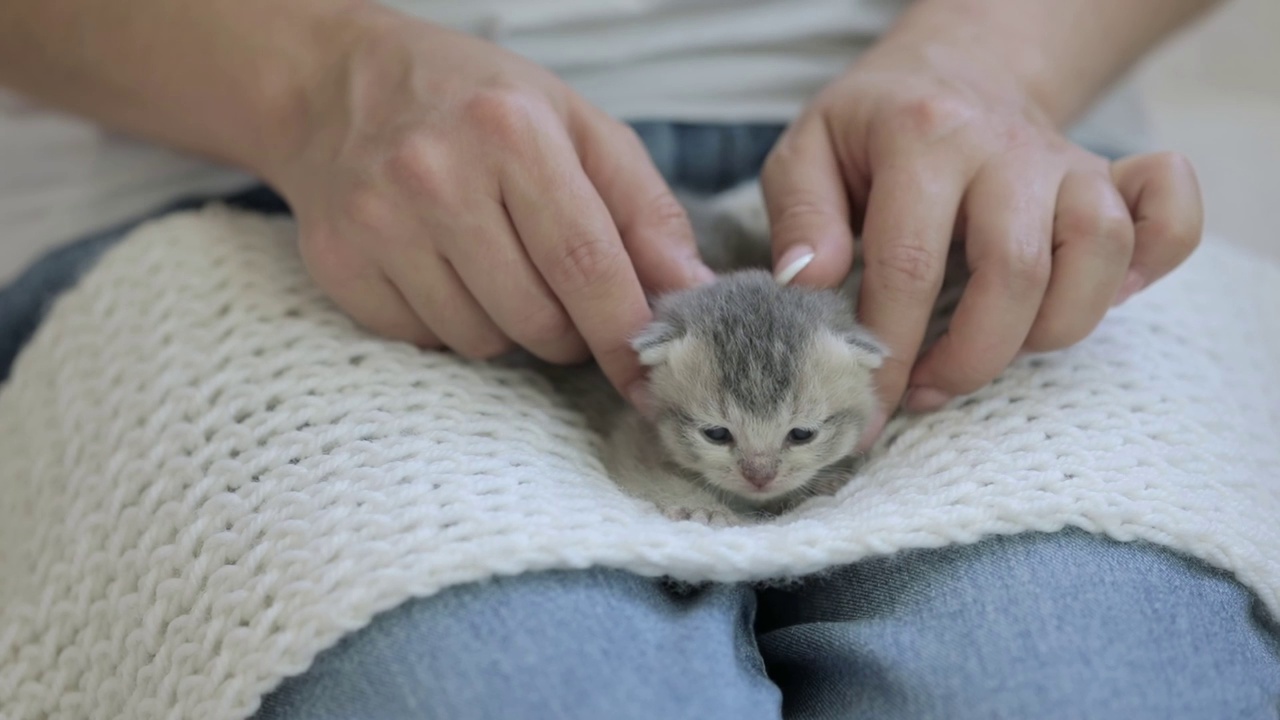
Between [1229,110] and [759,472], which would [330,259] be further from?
[1229,110]

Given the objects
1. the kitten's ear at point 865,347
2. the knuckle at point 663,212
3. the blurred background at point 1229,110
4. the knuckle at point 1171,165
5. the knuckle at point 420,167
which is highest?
the knuckle at point 1171,165

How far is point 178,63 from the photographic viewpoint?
1063 millimetres

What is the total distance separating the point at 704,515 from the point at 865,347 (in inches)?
8.7

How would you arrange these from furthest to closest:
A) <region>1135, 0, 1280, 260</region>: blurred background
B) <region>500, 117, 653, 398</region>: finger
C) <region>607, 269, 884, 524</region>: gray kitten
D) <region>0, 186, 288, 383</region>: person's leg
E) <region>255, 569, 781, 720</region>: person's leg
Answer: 1. <region>1135, 0, 1280, 260</region>: blurred background
2. <region>0, 186, 288, 383</region>: person's leg
3. <region>607, 269, 884, 524</region>: gray kitten
4. <region>500, 117, 653, 398</region>: finger
5. <region>255, 569, 781, 720</region>: person's leg

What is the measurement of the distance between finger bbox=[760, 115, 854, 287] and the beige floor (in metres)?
1.05

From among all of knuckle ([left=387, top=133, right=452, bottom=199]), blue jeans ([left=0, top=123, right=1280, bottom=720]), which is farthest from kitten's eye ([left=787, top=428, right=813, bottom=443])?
knuckle ([left=387, top=133, right=452, bottom=199])

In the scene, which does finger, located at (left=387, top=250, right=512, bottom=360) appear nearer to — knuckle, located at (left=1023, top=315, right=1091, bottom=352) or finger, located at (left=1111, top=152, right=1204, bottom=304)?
knuckle, located at (left=1023, top=315, right=1091, bottom=352)

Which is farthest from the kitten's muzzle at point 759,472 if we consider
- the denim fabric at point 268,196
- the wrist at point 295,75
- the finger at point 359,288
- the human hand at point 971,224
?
the wrist at point 295,75

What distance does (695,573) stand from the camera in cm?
75

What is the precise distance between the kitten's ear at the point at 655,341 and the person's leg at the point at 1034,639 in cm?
27

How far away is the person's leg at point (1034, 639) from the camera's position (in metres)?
0.68

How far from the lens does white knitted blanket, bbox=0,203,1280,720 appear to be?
722mm

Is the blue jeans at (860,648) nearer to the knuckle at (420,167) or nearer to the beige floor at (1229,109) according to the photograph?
the knuckle at (420,167)

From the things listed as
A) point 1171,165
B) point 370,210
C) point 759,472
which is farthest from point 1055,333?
point 370,210
